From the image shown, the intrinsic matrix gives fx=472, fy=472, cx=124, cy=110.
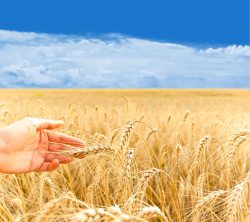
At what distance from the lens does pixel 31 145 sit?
2.27 meters

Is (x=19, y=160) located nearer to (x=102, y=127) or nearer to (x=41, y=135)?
(x=41, y=135)

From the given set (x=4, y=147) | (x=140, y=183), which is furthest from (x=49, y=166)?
(x=140, y=183)

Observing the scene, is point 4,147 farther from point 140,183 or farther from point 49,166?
point 140,183

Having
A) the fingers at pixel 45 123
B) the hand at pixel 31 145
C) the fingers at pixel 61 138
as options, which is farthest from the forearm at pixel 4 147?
the fingers at pixel 61 138

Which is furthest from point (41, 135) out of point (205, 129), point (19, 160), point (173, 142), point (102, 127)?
point (102, 127)

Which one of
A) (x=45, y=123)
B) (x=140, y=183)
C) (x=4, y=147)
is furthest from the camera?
(x=45, y=123)

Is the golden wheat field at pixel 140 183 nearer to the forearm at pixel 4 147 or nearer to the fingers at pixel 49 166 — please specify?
the fingers at pixel 49 166

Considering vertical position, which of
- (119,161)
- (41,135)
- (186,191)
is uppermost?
(41,135)

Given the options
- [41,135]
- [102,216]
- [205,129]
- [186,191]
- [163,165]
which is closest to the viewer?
[102,216]

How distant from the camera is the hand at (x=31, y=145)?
6.96 ft

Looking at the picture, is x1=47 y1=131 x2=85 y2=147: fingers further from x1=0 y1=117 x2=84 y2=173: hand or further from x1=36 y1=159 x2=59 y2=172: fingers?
x1=36 y1=159 x2=59 y2=172: fingers

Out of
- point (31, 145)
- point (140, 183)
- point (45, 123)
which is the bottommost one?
point (140, 183)

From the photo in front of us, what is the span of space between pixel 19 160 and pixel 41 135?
0.18 metres

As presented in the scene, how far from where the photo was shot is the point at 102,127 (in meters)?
5.48
